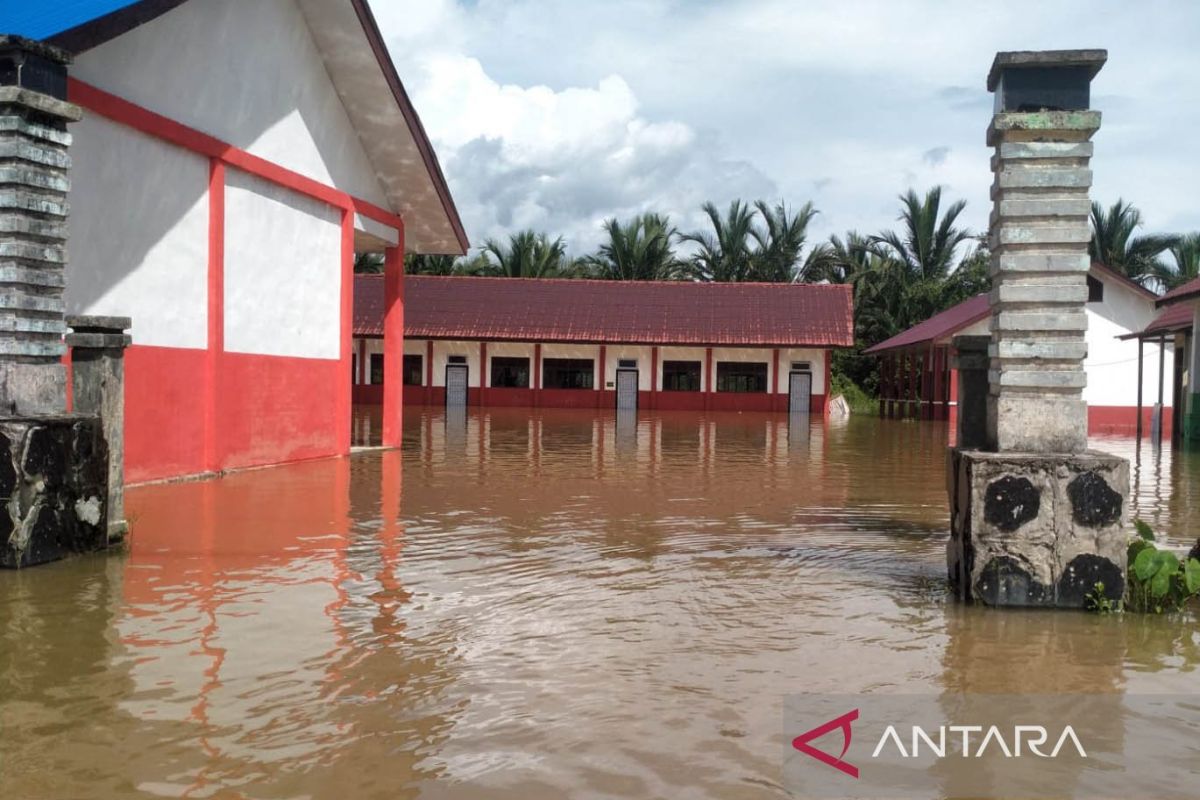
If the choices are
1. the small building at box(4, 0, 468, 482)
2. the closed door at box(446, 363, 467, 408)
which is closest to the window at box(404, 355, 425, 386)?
the closed door at box(446, 363, 467, 408)

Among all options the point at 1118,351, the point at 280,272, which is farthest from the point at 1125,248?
the point at 280,272

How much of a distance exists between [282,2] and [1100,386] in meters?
24.5

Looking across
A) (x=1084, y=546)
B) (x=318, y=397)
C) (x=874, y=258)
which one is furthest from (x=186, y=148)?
(x=874, y=258)

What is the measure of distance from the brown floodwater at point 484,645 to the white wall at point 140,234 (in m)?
1.84

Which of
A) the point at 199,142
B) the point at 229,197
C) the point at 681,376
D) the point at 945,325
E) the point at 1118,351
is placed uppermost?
the point at 199,142

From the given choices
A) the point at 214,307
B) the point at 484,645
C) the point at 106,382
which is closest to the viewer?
the point at 484,645

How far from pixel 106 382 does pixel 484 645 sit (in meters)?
3.82

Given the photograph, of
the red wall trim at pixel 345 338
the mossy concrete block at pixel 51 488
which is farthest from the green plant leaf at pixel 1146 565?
the red wall trim at pixel 345 338

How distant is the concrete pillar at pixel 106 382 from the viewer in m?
7.07

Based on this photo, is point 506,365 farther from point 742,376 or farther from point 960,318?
point 960,318

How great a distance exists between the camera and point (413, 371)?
36.1 metres

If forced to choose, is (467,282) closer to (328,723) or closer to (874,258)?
(874,258)

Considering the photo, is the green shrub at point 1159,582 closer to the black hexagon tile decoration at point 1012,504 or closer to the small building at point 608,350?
the black hexagon tile decoration at point 1012,504

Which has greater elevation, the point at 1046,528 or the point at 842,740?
the point at 1046,528
